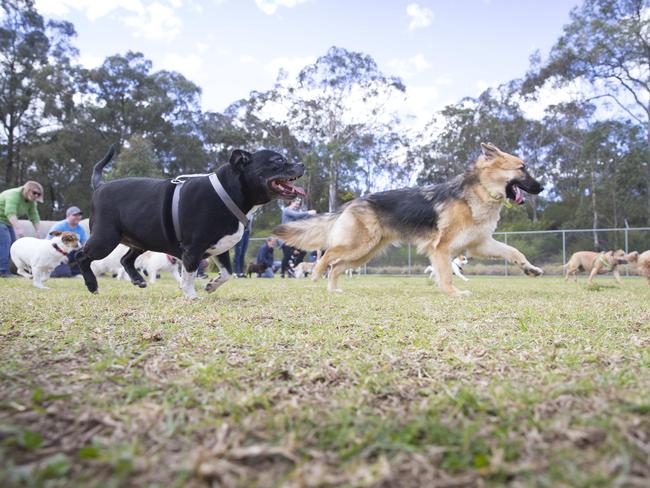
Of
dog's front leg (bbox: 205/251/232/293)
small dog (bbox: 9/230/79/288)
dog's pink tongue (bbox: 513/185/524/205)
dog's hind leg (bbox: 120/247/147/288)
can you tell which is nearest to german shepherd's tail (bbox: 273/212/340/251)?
dog's front leg (bbox: 205/251/232/293)

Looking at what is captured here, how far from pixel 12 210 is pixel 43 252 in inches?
56.1

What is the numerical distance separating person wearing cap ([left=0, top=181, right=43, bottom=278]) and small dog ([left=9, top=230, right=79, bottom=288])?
29 centimetres

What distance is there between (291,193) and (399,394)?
3.55 m

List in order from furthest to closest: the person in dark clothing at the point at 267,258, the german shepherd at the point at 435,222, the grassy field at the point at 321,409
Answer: the person in dark clothing at the point at 267,258, the german shepherd at the point at 435,222, the grassy field at the point at 321,409

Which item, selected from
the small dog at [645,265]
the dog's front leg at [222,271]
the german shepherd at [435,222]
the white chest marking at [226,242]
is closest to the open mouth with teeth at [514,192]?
the german shepherd at [435,222]

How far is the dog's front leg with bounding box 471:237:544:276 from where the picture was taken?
6.32 metres

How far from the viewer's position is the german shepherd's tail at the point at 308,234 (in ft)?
24.3

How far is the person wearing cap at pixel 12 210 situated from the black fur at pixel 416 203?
6.10 meters

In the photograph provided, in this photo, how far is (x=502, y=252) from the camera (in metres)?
6.61

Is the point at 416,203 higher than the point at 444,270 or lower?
higher

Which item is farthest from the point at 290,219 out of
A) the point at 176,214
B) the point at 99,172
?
the point at 176,214

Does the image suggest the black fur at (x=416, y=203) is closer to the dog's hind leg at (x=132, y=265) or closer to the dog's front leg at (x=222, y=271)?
the dog's front leg at (x=222, y=271)

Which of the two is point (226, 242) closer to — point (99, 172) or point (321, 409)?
point (99, 172)

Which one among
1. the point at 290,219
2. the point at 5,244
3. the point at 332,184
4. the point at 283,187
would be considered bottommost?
the point at 5,244
